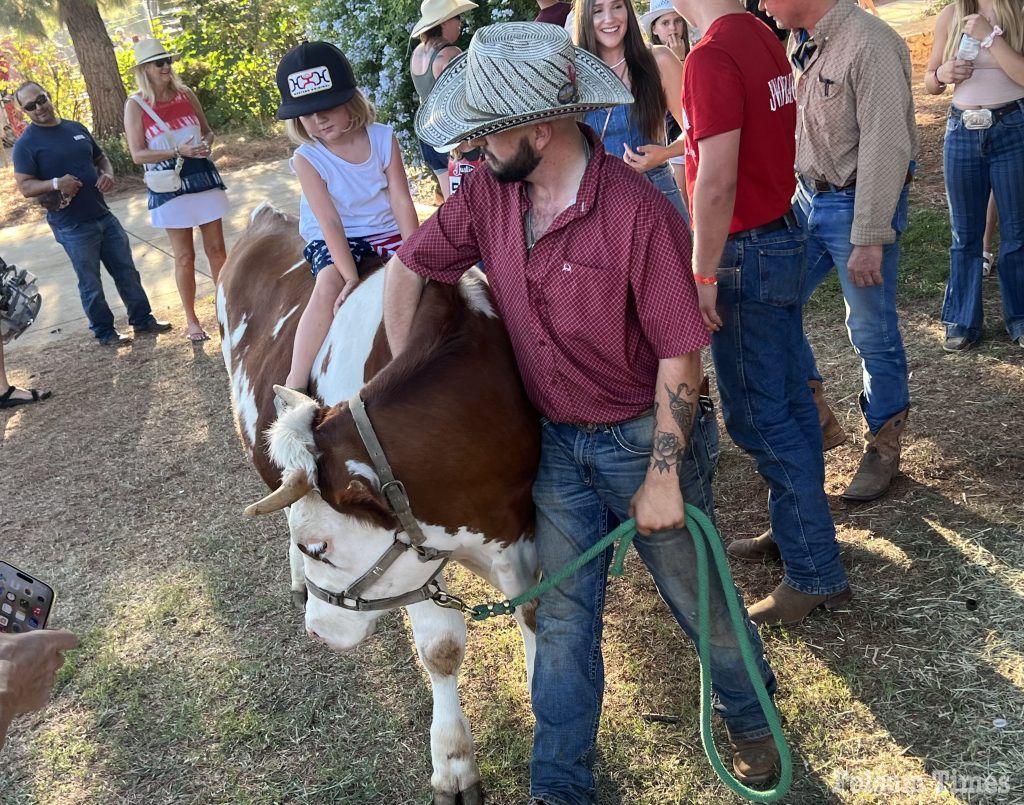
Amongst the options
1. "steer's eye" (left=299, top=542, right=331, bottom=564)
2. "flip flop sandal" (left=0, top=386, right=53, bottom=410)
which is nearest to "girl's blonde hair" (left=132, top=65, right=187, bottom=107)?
"flip flop sandal" (left=0, top=386, right=53, bottom=410)

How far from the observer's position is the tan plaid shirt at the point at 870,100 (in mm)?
3176

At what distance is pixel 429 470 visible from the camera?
224 centimetres

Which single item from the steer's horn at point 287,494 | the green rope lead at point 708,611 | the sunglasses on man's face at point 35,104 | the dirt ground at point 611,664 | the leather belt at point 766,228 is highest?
the sunglasses on man's face at point 35,104

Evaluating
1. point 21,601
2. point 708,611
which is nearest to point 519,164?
point 708,611

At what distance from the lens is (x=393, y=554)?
232cm

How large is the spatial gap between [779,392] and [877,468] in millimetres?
1054

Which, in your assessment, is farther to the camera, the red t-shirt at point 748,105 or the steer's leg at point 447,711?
the steer's leg at point 447,711

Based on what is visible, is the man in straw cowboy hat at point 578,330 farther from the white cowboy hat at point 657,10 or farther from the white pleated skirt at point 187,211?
the white pleated skirt at point 187,211

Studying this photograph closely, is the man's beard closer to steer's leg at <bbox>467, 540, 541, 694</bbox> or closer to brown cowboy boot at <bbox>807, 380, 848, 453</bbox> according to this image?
steer's leg at <bbox>467, 540, 541, 694</bbox>

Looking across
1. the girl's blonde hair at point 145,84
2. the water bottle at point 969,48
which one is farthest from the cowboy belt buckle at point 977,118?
the girl's blonde hair at point 145,84

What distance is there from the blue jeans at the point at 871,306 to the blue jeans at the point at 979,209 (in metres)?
1.17

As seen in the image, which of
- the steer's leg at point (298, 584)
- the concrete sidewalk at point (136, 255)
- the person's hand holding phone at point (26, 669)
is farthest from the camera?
the concrete sidewalk at point (136, 255)

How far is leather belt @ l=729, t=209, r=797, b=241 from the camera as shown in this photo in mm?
2742

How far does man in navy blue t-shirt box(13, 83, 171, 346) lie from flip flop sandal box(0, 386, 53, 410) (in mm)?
920
